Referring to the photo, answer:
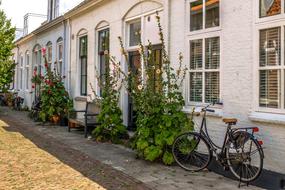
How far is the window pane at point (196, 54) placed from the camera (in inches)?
284

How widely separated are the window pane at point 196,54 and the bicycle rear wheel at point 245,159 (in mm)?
2108

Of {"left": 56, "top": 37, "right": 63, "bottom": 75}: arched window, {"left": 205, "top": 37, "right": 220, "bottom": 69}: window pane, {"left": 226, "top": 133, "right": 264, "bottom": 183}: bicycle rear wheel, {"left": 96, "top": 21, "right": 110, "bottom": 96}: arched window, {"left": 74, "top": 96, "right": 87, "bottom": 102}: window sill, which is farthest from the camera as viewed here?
{"left": 56, "top": 37, "right": 63, "bottom": 75}: arched window

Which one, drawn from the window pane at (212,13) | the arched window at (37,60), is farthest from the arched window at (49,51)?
the window pane at (212,13)

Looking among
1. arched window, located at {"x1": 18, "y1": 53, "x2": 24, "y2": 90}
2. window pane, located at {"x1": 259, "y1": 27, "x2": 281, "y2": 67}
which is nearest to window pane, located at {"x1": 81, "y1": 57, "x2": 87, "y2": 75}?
window pane, located at {"x1": 259, "y1": 27, "x2": 281, "y2": 67}

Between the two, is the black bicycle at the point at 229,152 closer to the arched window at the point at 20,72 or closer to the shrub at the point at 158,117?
the shrub at the point at 158,117

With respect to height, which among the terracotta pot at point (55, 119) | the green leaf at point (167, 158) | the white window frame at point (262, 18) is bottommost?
the green leaf at point (167, 158)

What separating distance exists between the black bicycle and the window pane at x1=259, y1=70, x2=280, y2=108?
0.52m

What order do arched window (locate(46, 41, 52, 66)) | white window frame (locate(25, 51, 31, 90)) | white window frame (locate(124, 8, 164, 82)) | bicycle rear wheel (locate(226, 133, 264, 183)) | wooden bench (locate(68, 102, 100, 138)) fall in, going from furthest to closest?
white window frame (locate(25, 51, 31, 90)) < arched window (locate(46, 41, 52, 66)) < wooden bench (locate(68, 102, 100, 138)) < white window frame (locate(124, 8, 164, 82)) < bicycle rear wheel (locate(226, 133, 264, 183))

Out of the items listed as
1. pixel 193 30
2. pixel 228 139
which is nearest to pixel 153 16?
pixel 193 30

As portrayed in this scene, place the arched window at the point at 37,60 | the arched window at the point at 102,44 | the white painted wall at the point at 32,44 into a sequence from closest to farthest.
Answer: the arched window at the point at 102,44 → the white painted wall at the point at 32,44 → the arched window at the point at 37,60

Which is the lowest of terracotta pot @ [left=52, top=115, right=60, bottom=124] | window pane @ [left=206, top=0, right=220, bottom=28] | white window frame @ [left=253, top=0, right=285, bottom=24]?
terracotta pot @ [left=52, top=115, right=60, bottom=124]

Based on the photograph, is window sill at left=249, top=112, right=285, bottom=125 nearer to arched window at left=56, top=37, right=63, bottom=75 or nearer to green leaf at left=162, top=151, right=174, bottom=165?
green leaf at left=162, top=151, right=174, bottom=165

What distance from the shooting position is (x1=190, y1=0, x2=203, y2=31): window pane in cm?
723

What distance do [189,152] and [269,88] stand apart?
1.78 meters
